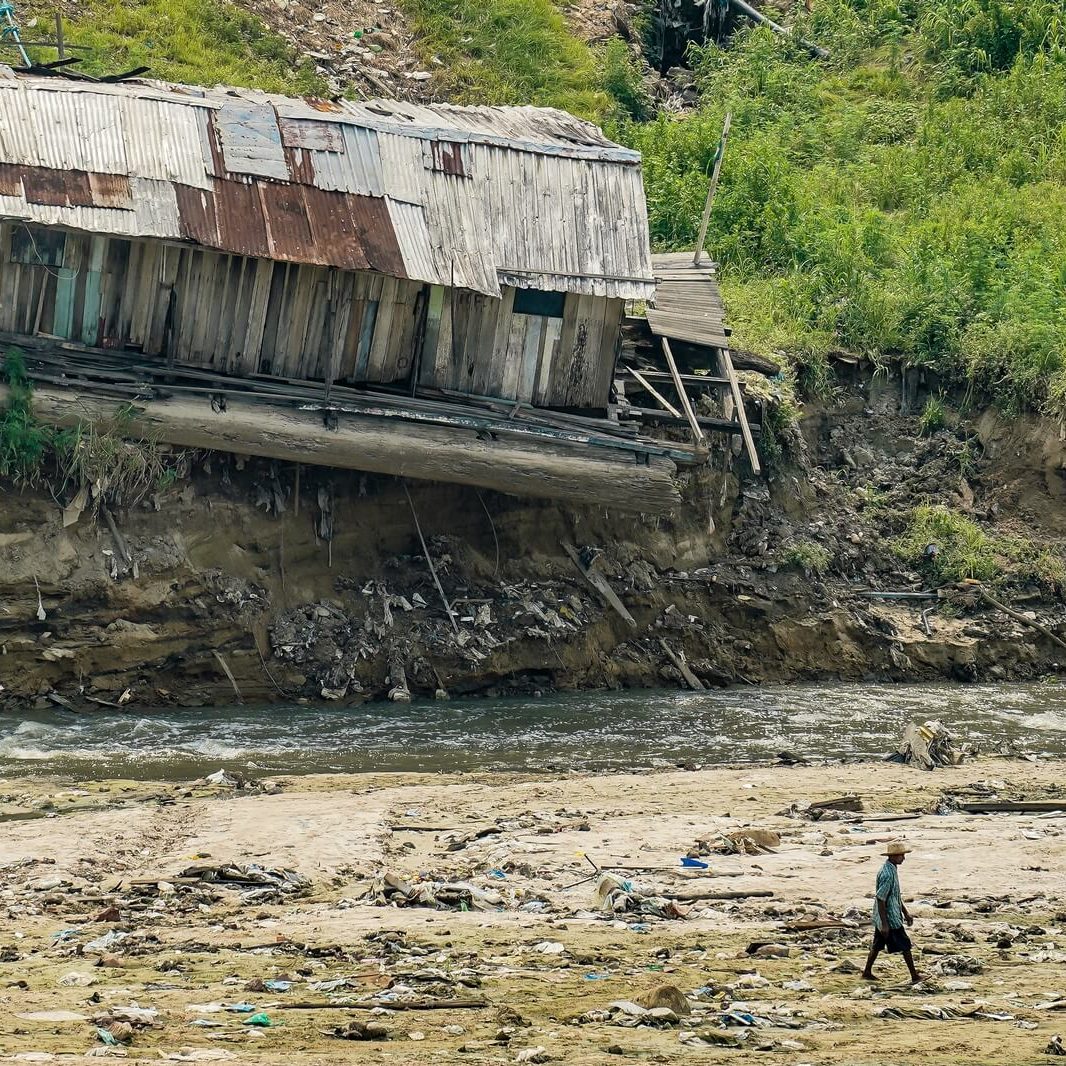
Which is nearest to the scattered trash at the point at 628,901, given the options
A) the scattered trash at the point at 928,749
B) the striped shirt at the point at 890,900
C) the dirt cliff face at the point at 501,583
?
the striped shirt at the point at 890,900

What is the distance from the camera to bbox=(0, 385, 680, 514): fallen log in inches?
617

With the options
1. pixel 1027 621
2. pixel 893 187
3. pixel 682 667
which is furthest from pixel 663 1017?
pixel 893 187

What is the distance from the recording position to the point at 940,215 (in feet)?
77.2

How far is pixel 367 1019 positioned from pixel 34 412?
382 inches

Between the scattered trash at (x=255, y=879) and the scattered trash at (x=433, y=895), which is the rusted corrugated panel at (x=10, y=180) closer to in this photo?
the scattered trash at (x=255, y=879)

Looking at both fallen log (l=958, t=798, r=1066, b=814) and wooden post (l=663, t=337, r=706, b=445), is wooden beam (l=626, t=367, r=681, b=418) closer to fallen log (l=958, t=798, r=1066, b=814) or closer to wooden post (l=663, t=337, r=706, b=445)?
wooden post (l=663, t=337, r=706, b=445)

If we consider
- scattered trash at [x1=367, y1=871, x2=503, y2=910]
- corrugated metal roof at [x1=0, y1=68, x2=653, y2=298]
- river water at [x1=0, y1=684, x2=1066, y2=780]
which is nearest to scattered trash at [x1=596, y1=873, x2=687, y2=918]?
scattered trash at [x1=367, y1=871, x2=503, y2=910]

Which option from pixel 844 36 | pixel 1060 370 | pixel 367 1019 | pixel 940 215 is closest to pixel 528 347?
pixel 1060 370

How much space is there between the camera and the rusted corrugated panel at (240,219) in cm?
1568

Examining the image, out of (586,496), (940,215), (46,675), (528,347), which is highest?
(940,215)

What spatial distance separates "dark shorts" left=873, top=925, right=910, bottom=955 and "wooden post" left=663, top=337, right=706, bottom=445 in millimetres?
10289

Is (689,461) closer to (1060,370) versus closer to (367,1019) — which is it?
→ (1060,370)

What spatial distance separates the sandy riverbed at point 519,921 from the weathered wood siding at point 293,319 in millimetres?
5059

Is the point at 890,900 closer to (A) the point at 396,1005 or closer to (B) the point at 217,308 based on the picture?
(A) the point at 396,1005
